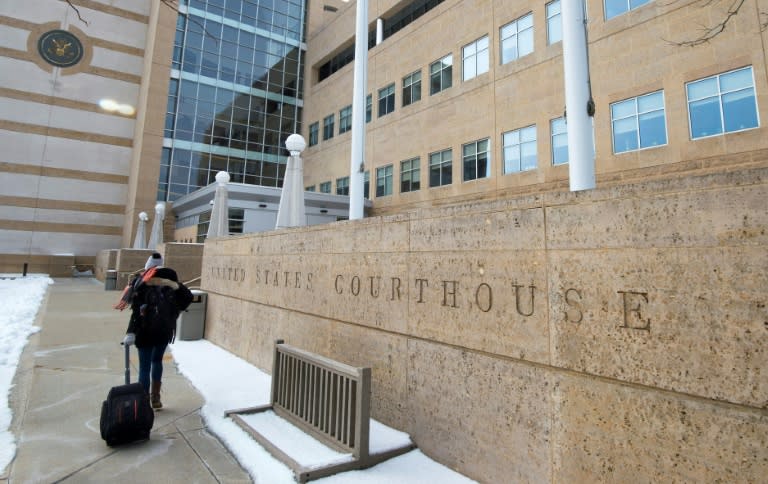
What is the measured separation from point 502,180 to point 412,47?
11.8 metres

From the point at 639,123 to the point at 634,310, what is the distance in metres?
15.6

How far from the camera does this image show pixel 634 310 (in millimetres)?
2592

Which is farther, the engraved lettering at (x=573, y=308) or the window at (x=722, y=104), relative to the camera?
the window at (x=722, y=104)

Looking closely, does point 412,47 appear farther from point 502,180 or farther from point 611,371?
A: point 611,371

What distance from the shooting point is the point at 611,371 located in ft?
8.72

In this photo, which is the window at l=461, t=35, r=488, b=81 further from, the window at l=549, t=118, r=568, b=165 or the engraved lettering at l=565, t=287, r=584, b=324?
the engraved lettering at l=565, t=287, r=584, b=324

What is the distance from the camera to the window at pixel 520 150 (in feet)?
59.8

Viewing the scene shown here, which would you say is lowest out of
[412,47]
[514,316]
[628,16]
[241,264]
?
[514,316]

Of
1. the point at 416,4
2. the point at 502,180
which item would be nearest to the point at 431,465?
the point at 502,180

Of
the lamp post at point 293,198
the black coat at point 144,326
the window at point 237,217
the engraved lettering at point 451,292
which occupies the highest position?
the window at point 237,217

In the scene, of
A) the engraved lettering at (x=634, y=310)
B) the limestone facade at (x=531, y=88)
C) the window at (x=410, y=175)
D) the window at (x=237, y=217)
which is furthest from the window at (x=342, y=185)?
the engraved lettering at (x=634, y=310)

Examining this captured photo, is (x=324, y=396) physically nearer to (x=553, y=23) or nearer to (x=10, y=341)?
(x=10, y=341)

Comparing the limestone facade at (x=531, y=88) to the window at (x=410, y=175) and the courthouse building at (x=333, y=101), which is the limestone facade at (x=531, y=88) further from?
the window at (x=410, y=175)

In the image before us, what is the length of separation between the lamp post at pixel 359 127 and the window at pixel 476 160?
39.8ft
